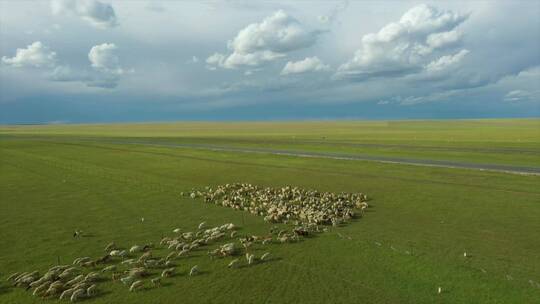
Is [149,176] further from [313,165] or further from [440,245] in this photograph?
[440,245]

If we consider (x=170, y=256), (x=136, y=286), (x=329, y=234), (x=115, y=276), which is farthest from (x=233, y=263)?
(x=329, y=234)

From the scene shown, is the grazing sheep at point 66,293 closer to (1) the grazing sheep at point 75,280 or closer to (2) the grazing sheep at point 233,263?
(1) the grazing sheep at point 75,280

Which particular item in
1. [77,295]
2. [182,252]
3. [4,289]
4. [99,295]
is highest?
[182,252]

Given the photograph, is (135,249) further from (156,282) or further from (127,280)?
(156,282)

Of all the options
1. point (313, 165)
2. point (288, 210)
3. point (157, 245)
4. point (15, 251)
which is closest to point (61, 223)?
point (15, 251)

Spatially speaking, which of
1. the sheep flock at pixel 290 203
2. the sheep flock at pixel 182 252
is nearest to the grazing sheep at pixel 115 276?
the sheep flock at pixel 182 252

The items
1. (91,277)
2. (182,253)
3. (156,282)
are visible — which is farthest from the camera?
(182,253)

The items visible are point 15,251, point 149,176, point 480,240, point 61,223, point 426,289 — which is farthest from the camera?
point 149,176

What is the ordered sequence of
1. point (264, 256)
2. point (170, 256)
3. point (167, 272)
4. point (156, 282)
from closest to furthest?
point (156, 282)
point (167, 272)
point (264, 256)
point (170, 256)

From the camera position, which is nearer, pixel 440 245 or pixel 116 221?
pixel 440 245

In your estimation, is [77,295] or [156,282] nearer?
[77,295]
